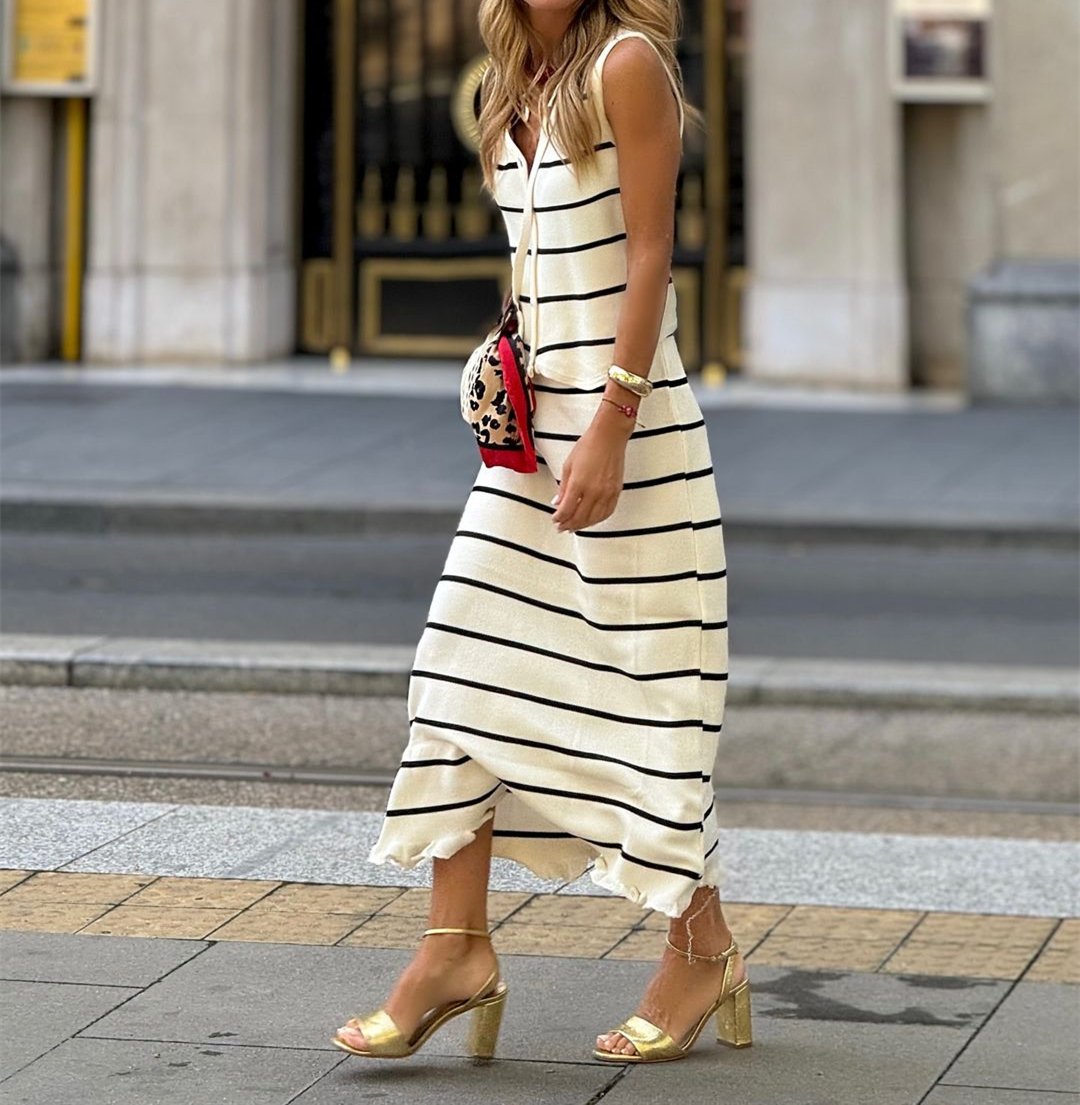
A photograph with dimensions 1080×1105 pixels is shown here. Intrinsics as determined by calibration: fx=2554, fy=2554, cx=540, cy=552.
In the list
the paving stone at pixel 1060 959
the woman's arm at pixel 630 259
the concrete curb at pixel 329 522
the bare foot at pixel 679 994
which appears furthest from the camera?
the concrete curb at pixel 329 522

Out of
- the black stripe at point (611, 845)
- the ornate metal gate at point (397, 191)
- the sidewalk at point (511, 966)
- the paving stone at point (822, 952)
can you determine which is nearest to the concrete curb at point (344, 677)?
the sidewalk at point (511, 966)

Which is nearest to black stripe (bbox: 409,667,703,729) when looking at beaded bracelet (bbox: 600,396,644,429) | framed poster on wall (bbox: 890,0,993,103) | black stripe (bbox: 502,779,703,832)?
black stripe (bbox: 502,779,703,832)

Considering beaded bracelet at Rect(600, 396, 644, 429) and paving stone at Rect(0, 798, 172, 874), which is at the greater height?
beaded bracelet at Rect(600, 396, 644, 429)

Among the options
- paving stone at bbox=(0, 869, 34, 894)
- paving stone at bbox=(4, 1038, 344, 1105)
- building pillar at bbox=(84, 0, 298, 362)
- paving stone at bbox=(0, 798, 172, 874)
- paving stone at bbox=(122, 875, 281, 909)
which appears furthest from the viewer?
building pillar at bbox=(84, 0, 298, 362)

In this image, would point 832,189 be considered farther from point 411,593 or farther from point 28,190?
point 411,593

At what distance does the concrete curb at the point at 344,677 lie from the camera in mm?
7680

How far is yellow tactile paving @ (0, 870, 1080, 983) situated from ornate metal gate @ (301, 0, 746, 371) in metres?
11.3

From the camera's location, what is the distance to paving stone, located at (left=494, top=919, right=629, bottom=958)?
4.59 meters

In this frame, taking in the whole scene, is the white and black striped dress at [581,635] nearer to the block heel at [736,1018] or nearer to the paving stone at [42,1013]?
the block heel at [736,1018]

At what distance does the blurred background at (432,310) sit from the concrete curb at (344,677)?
27.0 inches

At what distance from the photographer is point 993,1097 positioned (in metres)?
3.80

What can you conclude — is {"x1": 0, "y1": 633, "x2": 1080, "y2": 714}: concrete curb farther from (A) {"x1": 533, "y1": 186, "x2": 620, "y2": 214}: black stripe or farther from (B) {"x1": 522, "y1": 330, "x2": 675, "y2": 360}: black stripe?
(A) {"x1": 533, "y1": 186, "x2": 620, "y2": 214}: black stripe

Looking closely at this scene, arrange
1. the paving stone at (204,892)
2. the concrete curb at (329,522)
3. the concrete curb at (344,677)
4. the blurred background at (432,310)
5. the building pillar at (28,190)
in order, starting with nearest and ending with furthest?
the paving stone at (204,892) < the concrete curb at (344,677) < the blurred background at (432,310) < the concrete curb at (329,522) < the building pillar at (28,190)

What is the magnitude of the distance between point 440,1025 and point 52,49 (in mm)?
12894
